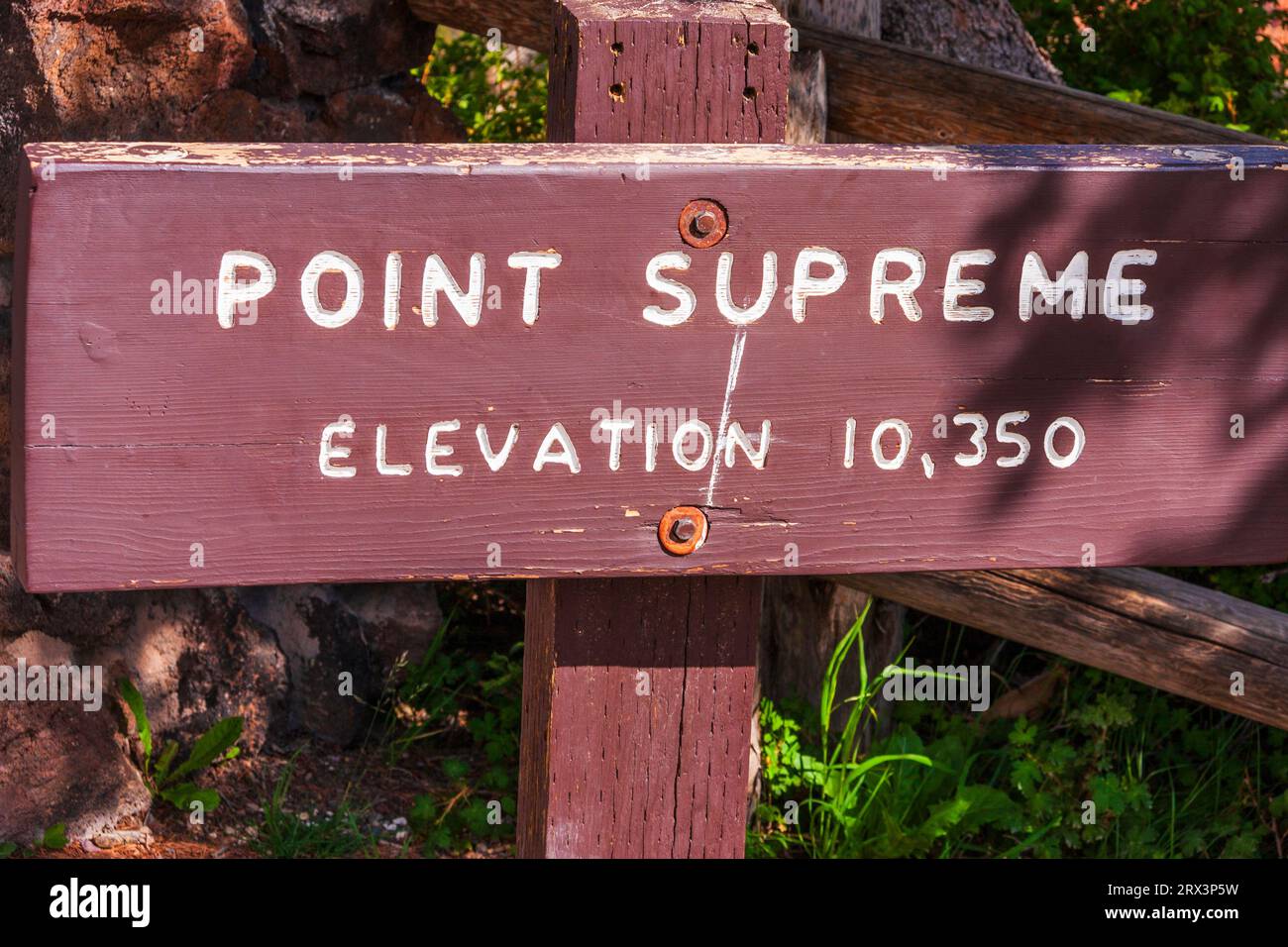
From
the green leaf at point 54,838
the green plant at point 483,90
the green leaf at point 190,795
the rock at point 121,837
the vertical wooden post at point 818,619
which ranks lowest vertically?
the rock at point 121,837

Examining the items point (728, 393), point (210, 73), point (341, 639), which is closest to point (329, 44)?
point (210, 73)

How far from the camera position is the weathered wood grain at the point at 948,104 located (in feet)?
11.1

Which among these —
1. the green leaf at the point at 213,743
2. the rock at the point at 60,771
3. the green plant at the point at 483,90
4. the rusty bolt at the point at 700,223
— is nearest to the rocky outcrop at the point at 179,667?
the rock at the point at 60,771

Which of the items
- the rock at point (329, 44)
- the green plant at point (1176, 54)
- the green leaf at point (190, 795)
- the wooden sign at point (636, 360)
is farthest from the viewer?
the green plant at point (1176, 54)

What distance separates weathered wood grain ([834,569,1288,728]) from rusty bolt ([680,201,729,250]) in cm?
170

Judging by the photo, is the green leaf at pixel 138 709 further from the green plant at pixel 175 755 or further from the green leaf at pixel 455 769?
the green leaf at pixel 455 769

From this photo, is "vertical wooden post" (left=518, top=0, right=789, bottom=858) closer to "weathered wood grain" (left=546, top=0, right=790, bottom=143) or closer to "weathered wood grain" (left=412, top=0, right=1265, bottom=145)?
Result: "weathered wood grain" (left=546, top=0, right=790, bottom=143)

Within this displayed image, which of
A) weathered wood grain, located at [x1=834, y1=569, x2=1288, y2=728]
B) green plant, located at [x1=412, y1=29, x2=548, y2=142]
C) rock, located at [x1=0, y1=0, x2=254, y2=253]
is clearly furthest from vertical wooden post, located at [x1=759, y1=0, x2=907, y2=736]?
rock, located at [x1=0, y1=0, x2=254, y2=253]

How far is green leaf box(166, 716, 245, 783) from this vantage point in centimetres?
364

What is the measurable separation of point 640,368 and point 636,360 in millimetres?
11

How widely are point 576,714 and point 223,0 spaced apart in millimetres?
2534

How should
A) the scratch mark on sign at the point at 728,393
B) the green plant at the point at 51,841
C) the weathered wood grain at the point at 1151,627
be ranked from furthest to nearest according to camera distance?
the green plant at the point at 51,841 < the weathered wood grain at the point at 1151,627 < the scratch mark on sign at the point at 728,393

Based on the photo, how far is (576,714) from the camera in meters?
1.81

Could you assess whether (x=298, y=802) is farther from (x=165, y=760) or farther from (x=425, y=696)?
(x=425, y=696)
